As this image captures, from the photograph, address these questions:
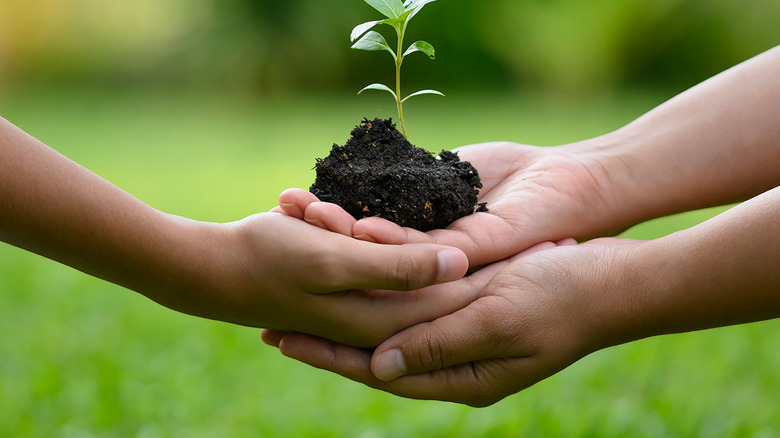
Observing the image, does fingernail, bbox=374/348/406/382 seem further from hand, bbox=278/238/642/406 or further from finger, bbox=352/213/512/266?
finger, bbox=352/213/512/266

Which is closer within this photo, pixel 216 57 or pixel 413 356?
pixel 413 356

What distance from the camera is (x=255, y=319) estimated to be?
5.13 feet

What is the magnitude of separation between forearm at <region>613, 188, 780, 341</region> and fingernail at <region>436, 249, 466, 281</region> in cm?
37

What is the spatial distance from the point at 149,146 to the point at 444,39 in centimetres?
463

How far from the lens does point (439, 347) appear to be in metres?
1.46

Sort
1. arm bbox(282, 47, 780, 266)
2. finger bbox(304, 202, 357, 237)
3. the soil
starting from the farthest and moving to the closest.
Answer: arm bbox(282, 47, 780, 266) < the soil < finger bbox(304, 202, 357, 237)

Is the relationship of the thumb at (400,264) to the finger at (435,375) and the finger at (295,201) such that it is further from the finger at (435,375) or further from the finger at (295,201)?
the finger at (435,375)

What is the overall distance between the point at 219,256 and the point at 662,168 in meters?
1.26

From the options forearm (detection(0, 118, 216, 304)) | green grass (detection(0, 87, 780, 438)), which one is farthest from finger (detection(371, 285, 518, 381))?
green grass (detection(0, 87, 780, 438))

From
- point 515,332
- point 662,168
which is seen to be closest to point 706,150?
point 662,168

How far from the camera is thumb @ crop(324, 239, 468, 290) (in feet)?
4.49

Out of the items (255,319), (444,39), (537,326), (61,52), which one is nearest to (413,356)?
(537,326)

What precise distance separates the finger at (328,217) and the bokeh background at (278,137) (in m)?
1.04

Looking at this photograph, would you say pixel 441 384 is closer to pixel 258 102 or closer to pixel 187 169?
pixel 187 169
